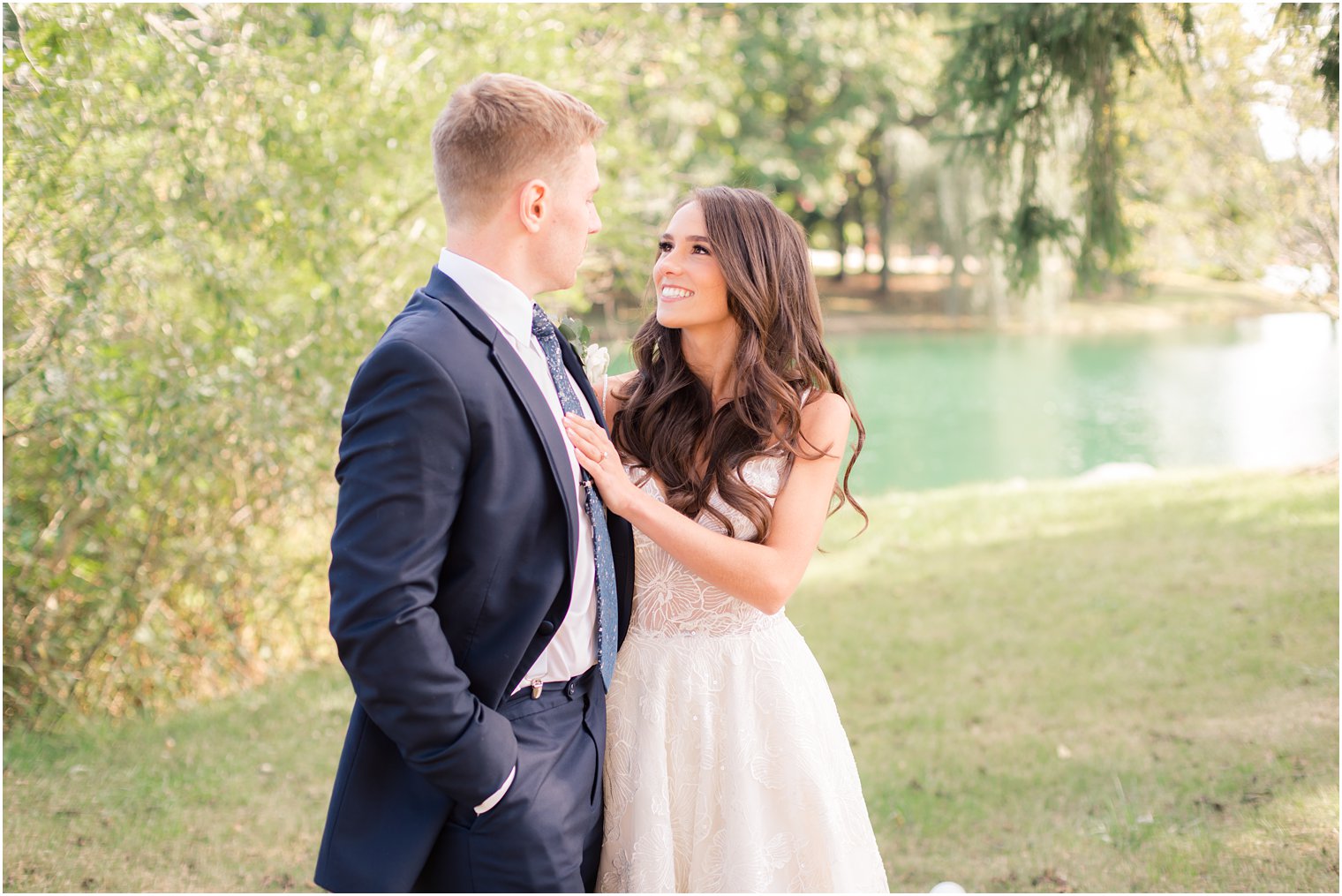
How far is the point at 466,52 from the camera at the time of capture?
676 centimetres

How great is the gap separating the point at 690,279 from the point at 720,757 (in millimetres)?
1019

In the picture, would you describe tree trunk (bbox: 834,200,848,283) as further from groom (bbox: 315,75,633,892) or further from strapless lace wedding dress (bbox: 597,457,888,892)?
groom (bbox: 315,75,633,892)

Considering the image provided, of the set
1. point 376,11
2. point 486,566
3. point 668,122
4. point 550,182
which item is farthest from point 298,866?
point 668,122

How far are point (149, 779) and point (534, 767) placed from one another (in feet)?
11.5

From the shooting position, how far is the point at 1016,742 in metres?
5.12

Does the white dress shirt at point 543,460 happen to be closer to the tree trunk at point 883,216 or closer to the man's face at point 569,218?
the man's face at point 569,218

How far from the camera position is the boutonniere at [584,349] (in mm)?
2465

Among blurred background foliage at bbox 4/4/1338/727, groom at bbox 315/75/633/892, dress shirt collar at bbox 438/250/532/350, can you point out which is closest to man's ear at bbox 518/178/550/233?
groom at bbox 315/75/633/892

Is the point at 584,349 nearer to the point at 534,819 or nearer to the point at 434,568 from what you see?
the point at 434,568

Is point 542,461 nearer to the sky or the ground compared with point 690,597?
nearer to the sky

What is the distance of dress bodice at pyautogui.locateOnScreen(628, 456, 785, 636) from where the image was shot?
8.20ft

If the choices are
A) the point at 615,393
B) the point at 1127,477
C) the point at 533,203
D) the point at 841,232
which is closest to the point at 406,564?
the point at 533,203

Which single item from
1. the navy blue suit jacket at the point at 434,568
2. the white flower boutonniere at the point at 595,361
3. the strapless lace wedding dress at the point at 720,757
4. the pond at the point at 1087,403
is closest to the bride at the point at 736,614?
the strapless lace wedding dress at the point at 720,757

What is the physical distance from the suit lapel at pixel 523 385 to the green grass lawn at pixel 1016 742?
100 inches
